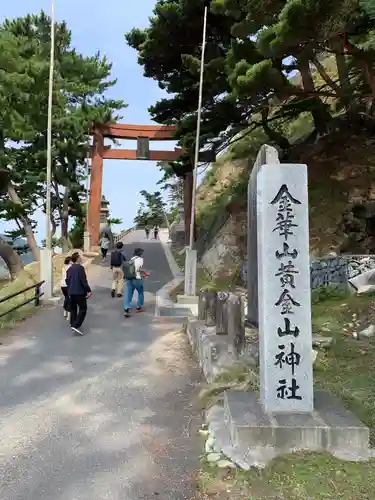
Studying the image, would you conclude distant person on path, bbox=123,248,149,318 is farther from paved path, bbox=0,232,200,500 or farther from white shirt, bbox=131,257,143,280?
paved path, bbox=0,232,200,500

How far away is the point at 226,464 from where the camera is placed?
3.63 m

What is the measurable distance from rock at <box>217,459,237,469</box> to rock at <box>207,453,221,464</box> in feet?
0.14

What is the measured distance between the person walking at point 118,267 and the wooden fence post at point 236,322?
239 inches

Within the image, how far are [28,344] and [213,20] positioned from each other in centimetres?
1192

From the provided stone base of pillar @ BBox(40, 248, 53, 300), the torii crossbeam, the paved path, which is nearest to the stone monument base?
the paved path

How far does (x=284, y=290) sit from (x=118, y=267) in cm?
805

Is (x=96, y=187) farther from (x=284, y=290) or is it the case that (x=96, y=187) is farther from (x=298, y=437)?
(x=298, y=437)

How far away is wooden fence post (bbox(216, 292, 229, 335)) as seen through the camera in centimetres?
611

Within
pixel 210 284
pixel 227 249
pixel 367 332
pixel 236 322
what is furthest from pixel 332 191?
pixel 236 322

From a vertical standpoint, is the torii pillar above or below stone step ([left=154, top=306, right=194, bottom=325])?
above

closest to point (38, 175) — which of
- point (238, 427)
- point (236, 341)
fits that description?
point (236, 341)

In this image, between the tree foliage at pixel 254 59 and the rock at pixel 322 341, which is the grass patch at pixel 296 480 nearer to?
the rock at pixel 322 341

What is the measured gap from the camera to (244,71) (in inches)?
413

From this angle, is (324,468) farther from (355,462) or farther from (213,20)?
(213,20)
